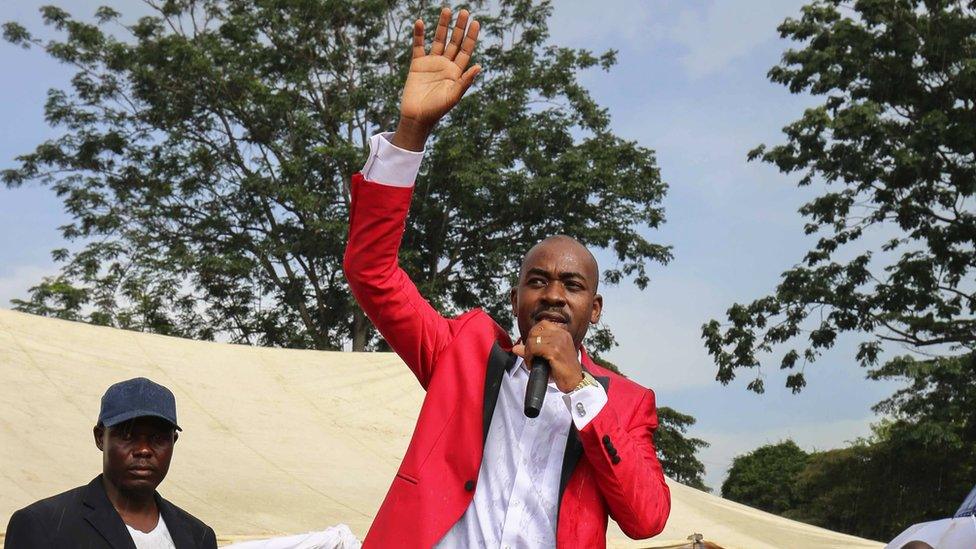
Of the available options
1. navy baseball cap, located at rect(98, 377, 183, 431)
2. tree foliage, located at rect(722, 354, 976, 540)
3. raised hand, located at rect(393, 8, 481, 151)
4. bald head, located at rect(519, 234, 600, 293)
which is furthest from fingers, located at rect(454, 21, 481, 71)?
tree foliage, located at rect(722, 354, 976, 540)

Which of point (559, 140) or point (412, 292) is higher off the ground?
point (559, 140)

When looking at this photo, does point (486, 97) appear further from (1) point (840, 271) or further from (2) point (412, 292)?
(2) point (412, 292)

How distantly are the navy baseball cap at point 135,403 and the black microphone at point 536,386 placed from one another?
1136mm

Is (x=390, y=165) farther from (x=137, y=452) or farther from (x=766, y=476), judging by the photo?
(x=766, y=476)

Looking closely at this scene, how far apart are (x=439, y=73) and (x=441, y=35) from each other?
5.1 inches

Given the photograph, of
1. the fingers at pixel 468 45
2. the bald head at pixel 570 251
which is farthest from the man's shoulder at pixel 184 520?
the fingers at pixel 468 45

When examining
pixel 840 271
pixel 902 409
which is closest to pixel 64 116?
pixel 840 271

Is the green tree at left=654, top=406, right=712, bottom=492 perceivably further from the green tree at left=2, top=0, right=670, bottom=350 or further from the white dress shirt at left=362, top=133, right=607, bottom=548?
the white dress shirt at left=362, top=133, right=607, bottom=548

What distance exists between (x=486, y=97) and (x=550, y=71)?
1.12m

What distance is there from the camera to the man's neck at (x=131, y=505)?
2.74 metres

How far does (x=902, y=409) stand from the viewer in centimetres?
1482

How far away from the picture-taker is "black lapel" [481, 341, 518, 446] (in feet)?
7.23

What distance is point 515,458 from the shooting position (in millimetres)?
2182

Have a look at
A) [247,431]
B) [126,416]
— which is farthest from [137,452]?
[247,431]
